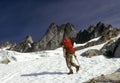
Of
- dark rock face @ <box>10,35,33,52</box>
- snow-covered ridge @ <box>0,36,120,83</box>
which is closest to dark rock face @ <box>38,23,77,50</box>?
dark rock face @ <box>10,35,33,52</box>

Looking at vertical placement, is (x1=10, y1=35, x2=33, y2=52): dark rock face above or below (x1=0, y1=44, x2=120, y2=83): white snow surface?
above

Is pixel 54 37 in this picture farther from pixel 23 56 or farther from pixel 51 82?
pixel 51 82

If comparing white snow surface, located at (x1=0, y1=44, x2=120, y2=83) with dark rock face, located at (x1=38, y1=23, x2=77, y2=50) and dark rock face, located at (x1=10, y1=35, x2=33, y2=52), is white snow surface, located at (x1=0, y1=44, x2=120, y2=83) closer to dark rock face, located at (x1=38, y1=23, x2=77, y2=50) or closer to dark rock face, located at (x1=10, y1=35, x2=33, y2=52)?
dark rock face, located at (x1=38, y1=23, x2=77, y2=50)

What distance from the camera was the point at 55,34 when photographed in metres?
166

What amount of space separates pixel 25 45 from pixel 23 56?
13000cm

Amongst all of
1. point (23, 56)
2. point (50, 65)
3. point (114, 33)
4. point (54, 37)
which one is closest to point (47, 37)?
point (54, 37)

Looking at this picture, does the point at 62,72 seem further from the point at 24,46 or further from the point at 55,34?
the point at 24,46

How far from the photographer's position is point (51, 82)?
20953mm

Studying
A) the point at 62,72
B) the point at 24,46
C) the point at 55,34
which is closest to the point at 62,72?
the point at 62,72

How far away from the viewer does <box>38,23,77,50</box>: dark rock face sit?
15650 cm

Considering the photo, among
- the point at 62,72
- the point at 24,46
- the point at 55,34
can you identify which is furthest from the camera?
the point at 24,46

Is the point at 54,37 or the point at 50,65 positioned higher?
the point at 54,37

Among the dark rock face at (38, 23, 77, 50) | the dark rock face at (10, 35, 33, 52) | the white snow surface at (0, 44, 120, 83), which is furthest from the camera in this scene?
the dark rock face at (10, 35, 33, 52)

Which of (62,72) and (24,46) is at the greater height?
(24,46)
